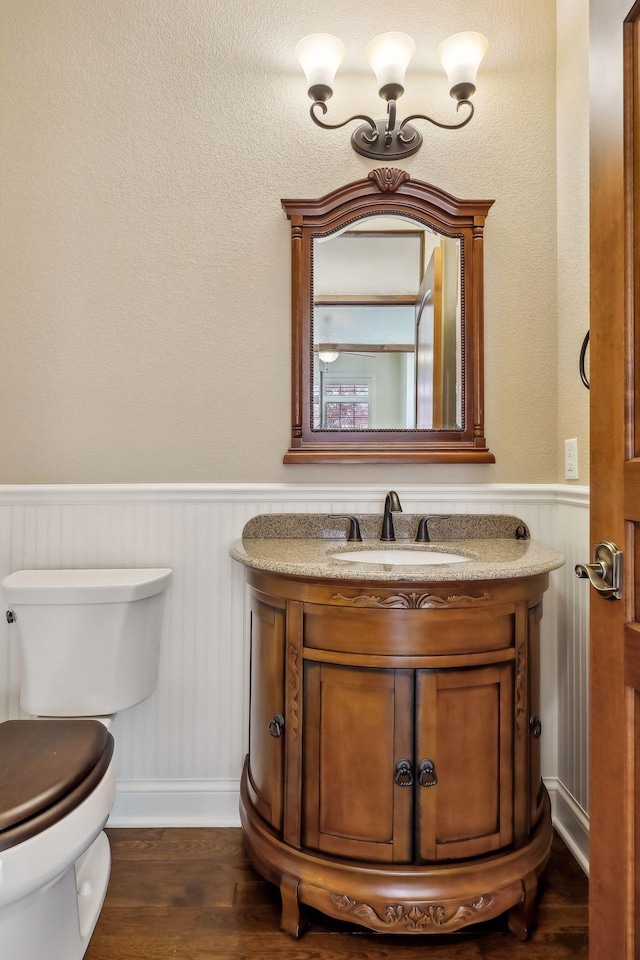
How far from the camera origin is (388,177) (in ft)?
5.68

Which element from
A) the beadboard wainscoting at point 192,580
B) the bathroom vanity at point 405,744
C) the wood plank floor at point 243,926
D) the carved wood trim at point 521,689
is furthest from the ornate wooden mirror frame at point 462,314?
the wood plank floor at point 243,926

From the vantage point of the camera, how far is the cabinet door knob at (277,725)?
1.32 m

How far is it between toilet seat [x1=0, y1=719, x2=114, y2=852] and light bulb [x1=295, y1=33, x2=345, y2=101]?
1798mm

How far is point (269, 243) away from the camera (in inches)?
69.8

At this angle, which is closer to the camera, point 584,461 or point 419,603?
point 419,603

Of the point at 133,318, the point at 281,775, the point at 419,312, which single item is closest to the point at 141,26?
the point at 133,318

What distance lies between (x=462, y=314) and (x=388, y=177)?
0.49 meters

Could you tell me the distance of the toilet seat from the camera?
94 cm

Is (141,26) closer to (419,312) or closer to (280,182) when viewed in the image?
(280,182)

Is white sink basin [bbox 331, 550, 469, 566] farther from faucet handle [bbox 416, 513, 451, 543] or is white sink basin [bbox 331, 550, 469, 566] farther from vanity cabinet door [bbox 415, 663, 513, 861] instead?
vanity cabinet door [bbox 415, 663, 513, 861]

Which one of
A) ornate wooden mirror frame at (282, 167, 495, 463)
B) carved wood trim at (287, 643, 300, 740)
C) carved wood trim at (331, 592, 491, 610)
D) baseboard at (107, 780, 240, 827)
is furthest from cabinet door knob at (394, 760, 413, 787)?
ornate wooden mirror frame at (282, 167, 495, 463)

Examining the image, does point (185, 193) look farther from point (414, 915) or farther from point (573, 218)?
point (414, 915)

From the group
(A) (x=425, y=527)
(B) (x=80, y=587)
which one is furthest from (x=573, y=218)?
(B) (x=80, y=587)

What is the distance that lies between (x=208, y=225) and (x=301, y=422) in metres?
0.70
